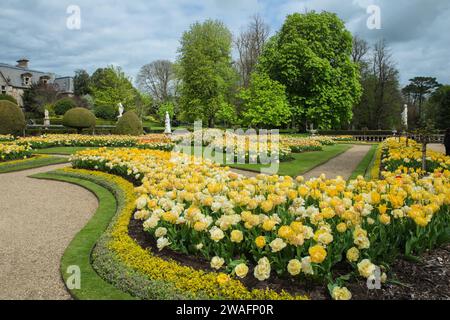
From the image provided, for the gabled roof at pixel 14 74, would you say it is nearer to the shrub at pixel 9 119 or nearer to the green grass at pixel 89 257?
the shrub at pixel 9 119

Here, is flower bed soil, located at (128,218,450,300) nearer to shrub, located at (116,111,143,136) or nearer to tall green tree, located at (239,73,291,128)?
tall green tree, located at (239,73,291,128)

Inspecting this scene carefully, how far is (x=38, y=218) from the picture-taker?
22.4ft

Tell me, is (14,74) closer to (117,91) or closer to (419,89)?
(117,91)

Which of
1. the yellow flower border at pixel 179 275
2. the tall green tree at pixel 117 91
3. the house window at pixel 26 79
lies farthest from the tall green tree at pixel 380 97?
the house window at pixel 26 79

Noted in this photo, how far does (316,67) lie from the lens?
29750 mm

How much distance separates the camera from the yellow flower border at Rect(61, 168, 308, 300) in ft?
10.5

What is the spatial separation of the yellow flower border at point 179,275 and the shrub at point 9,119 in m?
22.7

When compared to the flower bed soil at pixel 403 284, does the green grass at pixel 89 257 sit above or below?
below

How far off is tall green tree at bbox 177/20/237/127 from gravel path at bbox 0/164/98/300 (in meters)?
27.7

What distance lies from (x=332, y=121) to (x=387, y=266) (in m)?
30.4

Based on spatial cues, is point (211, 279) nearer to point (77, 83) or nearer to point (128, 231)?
point (128, 231)

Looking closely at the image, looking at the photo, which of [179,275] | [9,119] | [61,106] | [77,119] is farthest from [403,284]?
[61,106]

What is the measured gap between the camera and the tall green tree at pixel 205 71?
3662 centimetres
